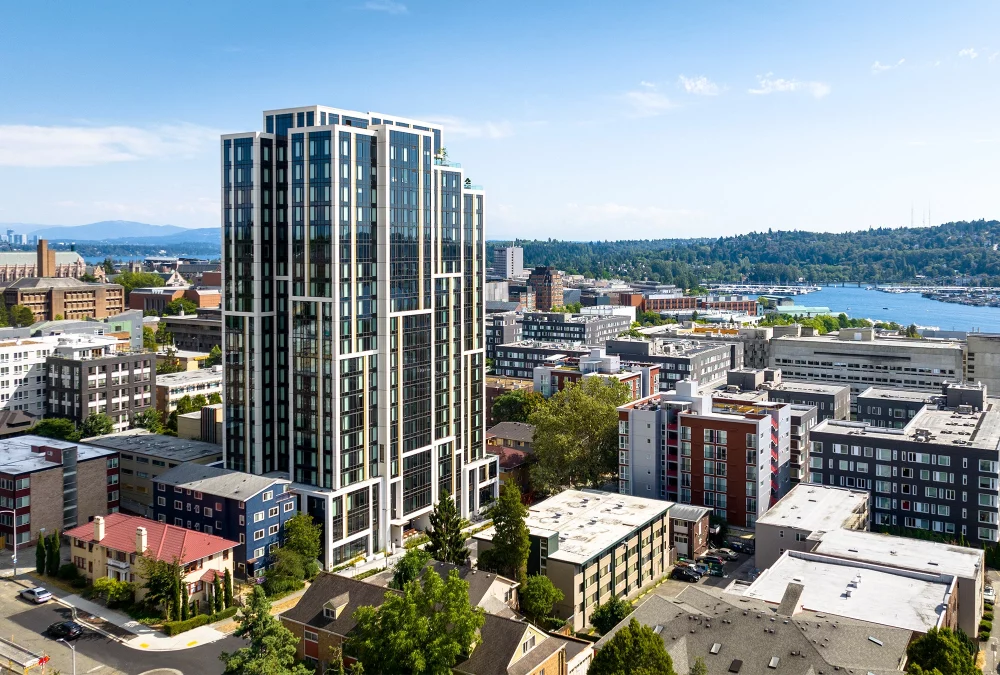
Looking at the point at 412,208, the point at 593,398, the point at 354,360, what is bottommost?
the point at 593,398

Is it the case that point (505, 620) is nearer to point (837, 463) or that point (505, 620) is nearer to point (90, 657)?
point (90, 657)

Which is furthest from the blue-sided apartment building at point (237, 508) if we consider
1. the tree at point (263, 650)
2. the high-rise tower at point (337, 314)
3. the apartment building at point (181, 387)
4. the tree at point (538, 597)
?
the apartment building at point (181, 387)

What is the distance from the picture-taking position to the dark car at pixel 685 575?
56.9 metres

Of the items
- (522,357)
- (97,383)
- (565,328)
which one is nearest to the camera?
(97,383)

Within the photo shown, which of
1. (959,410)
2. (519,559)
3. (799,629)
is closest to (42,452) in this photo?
(519,559)

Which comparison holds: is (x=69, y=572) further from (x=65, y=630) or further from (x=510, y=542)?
(x=510, y=542)

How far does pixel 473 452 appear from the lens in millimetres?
68438

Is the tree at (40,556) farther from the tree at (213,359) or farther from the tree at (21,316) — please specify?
the tree at (21,316)

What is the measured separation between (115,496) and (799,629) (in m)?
49.5

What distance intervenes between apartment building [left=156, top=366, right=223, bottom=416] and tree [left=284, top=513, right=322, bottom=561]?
1675 inches

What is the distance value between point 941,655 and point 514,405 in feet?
204

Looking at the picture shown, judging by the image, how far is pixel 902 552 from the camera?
50.7 m

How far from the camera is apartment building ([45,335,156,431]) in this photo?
85.6 meters

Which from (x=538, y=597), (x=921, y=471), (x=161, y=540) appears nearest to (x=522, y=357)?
(x=921, y=471)
